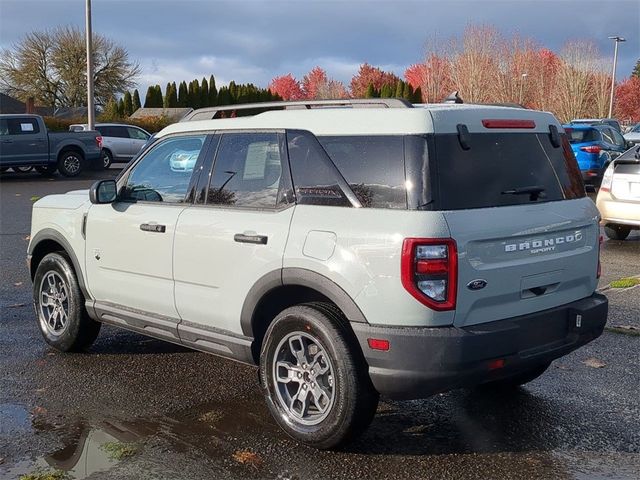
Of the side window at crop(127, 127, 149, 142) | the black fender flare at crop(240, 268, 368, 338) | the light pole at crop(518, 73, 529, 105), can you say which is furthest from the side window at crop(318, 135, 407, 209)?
the light pole at crop(518, 73, 529, 105)

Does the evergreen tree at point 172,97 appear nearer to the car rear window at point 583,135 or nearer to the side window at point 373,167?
the car rear window at point 583,135

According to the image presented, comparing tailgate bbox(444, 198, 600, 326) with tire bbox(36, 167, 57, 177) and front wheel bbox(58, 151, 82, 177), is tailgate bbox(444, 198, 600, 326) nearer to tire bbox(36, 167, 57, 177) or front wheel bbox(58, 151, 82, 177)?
front wheel bbox(58, 151, 82, 177)

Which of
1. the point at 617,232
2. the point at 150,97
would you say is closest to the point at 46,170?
the point at 617,232

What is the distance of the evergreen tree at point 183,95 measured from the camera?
52.5 m

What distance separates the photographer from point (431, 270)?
3.72m

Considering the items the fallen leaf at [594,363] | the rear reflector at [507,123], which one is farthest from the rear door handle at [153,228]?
the fallen leaf at [594,363]

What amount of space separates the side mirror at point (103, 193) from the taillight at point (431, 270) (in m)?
2.65

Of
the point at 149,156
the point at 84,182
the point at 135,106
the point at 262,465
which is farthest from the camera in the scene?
the point at 135,106

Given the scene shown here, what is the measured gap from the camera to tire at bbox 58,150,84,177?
2395 cm

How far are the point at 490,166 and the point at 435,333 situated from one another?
1.02 meters

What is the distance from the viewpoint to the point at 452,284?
12.3 ft

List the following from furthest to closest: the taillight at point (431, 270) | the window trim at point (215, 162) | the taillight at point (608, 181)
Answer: the taillight at point (608, 181) < the window trim at point (215, 162) < the taillight at point (431, 270)

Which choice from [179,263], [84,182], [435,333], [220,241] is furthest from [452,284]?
[84,182]

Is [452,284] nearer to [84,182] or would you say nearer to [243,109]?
[243,109]
